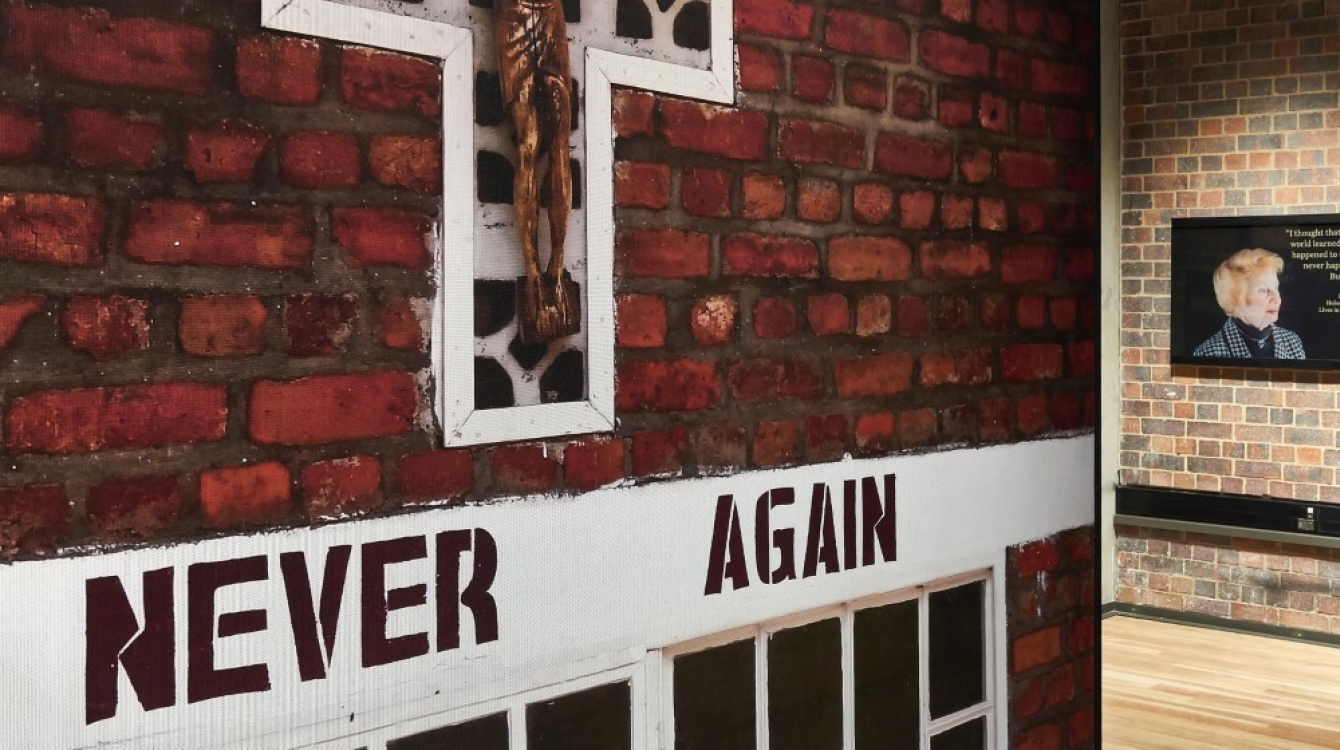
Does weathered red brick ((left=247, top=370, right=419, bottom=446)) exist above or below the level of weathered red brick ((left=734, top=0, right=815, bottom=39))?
below

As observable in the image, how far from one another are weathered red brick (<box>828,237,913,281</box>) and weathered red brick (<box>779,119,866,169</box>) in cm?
12

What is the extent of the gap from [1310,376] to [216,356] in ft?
17.7

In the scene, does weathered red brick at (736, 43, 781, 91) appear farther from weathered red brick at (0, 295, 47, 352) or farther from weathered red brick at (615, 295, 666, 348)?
weathered red brick at (0, 295, 47, 352)

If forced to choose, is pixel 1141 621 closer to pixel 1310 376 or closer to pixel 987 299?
pixel 1310 376

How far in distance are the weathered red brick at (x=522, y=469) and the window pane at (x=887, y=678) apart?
2.21 ft

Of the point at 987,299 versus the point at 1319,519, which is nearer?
the point at 987,299

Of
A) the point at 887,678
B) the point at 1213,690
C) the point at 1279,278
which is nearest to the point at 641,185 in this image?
the point at 887,678

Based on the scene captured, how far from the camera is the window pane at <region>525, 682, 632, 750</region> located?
163 centimetres

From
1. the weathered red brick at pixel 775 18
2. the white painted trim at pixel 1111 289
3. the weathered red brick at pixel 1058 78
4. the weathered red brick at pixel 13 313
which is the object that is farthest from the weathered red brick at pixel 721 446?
the white painted trim at pixel 1111 289

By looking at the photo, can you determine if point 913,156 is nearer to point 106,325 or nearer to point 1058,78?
point 1058,78

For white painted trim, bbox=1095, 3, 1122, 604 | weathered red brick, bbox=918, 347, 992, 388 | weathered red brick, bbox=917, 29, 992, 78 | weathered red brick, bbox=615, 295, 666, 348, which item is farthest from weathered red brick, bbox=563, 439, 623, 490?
white painted trim, bbox=1095, 3, 1122, 604

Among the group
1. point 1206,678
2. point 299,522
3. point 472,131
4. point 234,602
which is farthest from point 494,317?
point 1206,678

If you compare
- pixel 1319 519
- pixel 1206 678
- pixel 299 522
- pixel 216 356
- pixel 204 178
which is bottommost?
pixel 1206 678

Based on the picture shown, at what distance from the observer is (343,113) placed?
1.42m
